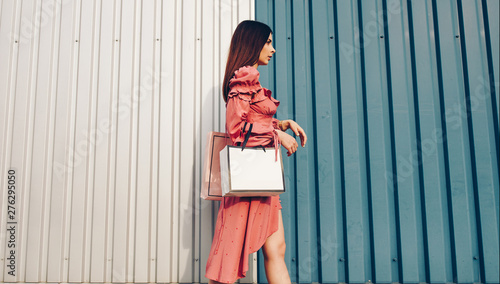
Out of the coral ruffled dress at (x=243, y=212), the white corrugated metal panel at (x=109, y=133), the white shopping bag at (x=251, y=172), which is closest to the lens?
the white shopping bag at (x=251, y=172)

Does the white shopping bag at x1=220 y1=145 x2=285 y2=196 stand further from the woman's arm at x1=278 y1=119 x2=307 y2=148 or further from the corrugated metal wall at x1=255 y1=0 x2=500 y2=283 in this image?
the corrugated metal wall at x1=255 y1=0 x2=500 y2=283

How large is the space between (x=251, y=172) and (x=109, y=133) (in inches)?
58.9

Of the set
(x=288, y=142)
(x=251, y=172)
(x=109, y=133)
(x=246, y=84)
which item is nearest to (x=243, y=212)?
(x=251, y=172)

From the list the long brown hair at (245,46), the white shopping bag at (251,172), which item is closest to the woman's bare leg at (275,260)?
the white shopping bag at (251,172)

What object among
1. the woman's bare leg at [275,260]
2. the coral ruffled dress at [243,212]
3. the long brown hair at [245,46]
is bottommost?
the woman's bare leg at [275,260]

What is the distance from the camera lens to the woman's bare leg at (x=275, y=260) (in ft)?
5.69

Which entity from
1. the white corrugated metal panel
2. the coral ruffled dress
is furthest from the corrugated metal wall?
the coral ruffled dress

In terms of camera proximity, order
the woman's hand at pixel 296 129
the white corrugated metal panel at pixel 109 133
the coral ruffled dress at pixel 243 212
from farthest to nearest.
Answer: the white corrugated metal panel at pixel 109 133 → the woman's hand at pixel 296 129 → the coral ruffled dress at pixel 243 212

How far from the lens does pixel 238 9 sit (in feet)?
8.84

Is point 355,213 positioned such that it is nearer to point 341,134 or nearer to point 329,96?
point 341,134

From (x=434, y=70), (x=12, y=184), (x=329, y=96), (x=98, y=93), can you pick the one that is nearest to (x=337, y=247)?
(x=329, y=96)

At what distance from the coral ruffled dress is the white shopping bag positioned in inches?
3.3

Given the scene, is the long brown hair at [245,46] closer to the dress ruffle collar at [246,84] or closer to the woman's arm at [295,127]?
the dress ruffle collar at [246,84]

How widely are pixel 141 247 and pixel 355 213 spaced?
168cm
